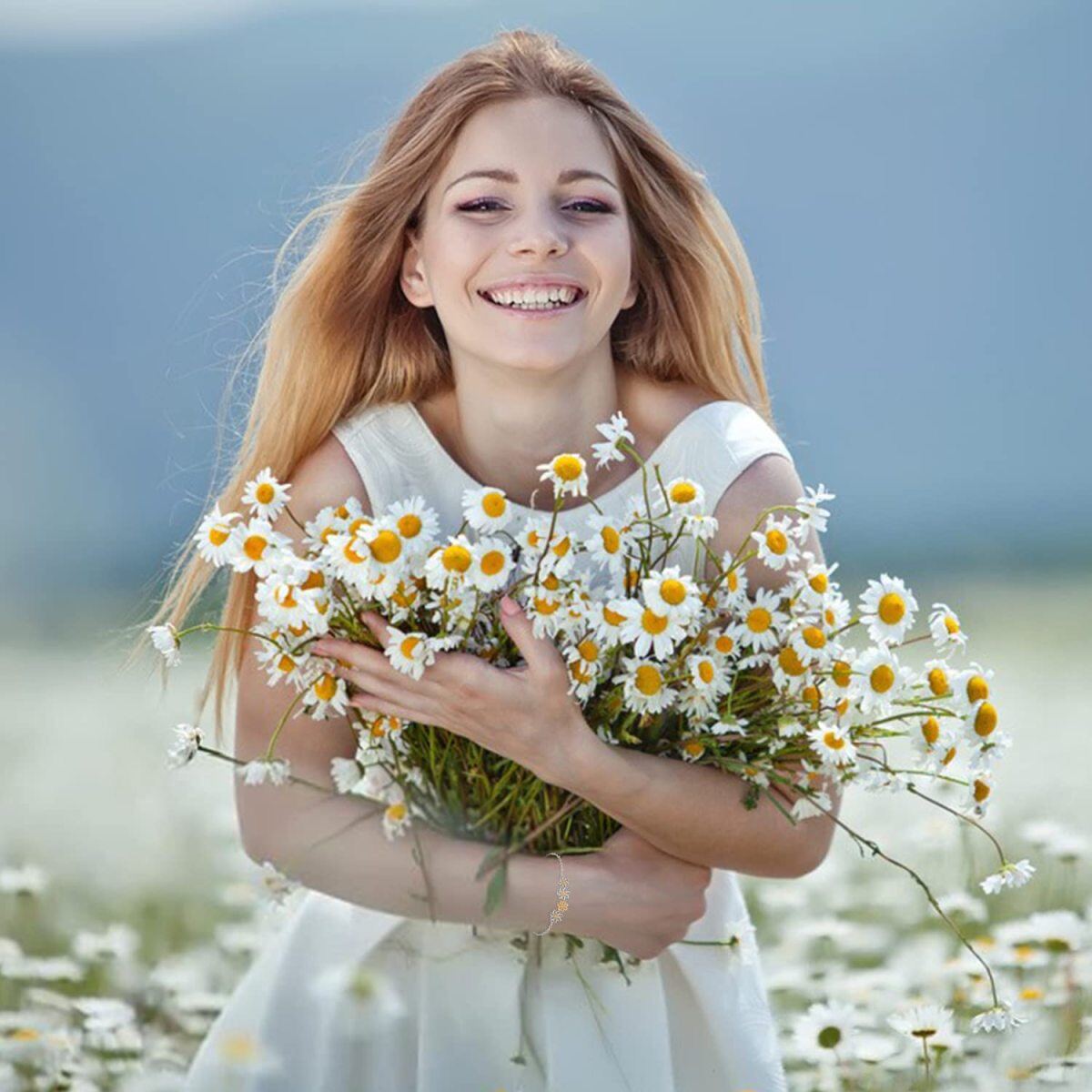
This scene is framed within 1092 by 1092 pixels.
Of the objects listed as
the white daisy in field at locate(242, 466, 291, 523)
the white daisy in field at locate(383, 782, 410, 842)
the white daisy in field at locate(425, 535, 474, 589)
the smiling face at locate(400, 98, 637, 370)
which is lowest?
the white daisy in field at locate(383, 782, 410, 842)

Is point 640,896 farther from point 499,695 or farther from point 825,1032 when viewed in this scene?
point 825,1032

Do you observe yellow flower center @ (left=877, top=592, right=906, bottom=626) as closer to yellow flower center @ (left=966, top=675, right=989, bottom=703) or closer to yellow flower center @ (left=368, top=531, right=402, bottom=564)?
yellow flower center @ (left=966, top=675, right=989, bottom=703)

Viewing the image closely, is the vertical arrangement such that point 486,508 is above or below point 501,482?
below

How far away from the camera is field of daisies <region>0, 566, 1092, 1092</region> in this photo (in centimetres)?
249

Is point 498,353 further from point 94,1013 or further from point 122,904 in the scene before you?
point 122,904

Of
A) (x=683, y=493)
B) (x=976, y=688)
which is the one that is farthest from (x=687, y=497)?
(x=976, y=688)

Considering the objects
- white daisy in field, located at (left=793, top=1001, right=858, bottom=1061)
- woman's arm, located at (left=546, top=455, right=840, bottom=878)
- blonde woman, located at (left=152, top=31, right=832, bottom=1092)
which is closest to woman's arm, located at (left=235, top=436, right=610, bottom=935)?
blonde woman, located at (left=152, top=31, right=832, bottom=1092)

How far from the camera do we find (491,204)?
6.83 feet

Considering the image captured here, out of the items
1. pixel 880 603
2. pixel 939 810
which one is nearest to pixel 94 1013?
pixel 880 603

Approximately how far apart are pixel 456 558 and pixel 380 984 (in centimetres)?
61

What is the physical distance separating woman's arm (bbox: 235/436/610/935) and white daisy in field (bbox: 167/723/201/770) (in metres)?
0.24

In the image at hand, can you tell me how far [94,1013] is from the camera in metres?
2.59

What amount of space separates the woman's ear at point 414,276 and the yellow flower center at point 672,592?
68 cm

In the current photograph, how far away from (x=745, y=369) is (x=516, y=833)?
29.3 inches
